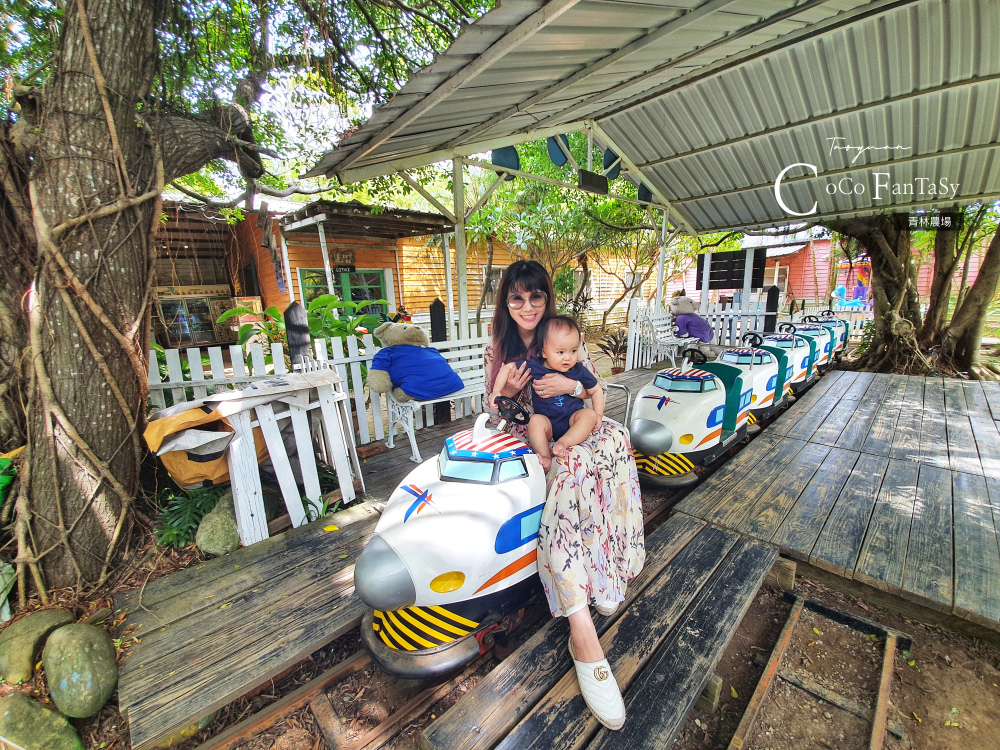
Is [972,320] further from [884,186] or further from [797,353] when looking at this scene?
[797,353]

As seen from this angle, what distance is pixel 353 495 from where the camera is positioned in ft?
9.27

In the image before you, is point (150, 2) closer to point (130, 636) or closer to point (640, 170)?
point (130, 636)

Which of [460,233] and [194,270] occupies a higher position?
[194,270]

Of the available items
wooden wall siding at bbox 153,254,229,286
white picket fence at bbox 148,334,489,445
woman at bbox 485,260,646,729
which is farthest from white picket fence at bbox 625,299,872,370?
wooden wall siding at bbox 153,254,229,286

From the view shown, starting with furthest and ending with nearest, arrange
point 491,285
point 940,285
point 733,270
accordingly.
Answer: point 491,285, point 733,270, point 940,285

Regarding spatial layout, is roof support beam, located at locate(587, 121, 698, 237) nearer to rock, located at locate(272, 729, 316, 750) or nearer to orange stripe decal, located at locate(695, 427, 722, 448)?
orange stripe decal, located at locate(695, 427, 722, 448)

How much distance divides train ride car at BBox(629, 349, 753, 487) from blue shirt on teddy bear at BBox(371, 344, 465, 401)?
1680 millimetres

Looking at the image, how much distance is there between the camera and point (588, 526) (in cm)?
165

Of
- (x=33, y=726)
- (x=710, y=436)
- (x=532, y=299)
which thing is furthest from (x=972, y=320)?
(x=33, y=726)

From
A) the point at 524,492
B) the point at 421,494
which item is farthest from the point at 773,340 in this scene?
the point at 421,494

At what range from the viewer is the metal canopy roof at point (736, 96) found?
261 cm

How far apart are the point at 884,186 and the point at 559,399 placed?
261 inches

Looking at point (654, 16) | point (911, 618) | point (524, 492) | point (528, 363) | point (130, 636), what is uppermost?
point (654, 16)

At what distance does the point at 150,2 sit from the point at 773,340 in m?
6.14
